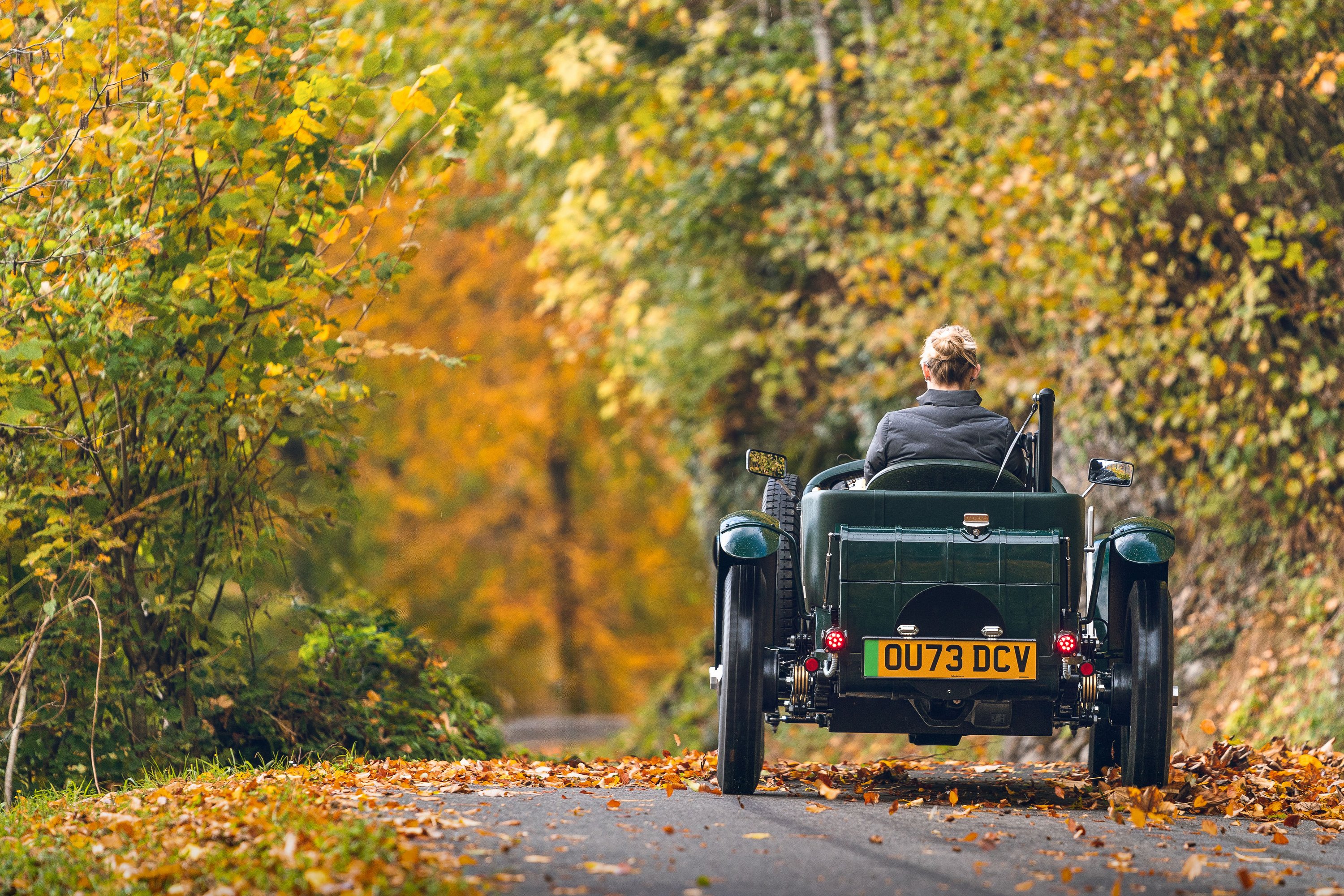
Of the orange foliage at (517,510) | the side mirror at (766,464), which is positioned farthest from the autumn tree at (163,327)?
the orange foliage at (517,510)

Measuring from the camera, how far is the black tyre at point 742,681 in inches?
229

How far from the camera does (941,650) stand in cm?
562

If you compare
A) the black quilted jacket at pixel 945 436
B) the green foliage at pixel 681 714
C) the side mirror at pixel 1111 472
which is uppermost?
the black quilted jacket at pixel 945 436

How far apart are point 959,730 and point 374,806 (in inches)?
92.3

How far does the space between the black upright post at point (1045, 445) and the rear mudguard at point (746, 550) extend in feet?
3.82

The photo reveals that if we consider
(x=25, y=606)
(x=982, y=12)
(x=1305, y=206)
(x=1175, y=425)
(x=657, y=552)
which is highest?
(x=982, y=12)

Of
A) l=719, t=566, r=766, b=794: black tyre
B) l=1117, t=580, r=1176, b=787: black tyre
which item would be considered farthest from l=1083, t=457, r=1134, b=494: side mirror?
l=719, t=566, r=766, b=794: black tyre

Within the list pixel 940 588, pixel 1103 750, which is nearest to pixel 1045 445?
pixel 940 588

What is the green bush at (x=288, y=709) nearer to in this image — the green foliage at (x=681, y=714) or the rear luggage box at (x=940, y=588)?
the rear luggage box at (x=940, y=588)

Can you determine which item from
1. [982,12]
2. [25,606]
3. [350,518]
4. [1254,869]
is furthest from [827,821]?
[982,12]

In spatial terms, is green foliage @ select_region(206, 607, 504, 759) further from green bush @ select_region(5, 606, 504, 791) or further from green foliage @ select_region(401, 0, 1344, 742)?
green foliage @ select_region(401, 0, 1344, 742)

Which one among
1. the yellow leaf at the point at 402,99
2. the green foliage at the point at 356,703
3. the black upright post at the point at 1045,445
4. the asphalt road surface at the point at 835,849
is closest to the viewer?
the asphalt road surface at the point at 835,849

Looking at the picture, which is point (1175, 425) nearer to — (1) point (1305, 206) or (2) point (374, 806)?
(1) point (1305, 206)

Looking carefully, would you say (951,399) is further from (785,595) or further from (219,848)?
(219,848)
